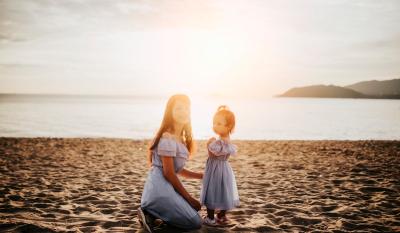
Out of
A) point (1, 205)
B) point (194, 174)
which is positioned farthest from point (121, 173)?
point (194, 174)

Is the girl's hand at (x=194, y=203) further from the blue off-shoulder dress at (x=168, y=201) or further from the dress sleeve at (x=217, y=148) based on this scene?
the dress sleeve at (x=217, y=148)

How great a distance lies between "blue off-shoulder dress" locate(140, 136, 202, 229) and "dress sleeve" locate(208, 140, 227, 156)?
41 centimetres

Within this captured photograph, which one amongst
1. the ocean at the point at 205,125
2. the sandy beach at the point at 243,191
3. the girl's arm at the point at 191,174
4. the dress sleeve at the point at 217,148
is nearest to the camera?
the dress sleeve at the point at 217,148

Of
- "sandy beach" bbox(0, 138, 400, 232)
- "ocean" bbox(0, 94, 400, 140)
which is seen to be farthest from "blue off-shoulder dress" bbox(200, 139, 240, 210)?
"ocean" bbox(0, 94, 400, 140)

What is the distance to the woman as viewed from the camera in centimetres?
421

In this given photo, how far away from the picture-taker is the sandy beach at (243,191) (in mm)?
4684

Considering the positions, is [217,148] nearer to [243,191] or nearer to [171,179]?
[171,179]

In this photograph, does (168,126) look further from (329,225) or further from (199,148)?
(199,148)

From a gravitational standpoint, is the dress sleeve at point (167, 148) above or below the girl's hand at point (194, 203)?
above

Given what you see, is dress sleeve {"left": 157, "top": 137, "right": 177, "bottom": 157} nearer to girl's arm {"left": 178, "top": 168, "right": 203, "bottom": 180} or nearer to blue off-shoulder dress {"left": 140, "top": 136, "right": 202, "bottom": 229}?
blue off-shoulder dress {"left": 140, "top": 136, "right": 202, "bottom": 229}

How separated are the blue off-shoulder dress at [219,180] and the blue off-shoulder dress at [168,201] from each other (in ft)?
1.03

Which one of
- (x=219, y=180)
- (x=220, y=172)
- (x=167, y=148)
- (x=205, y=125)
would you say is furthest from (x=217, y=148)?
(x=205, y=125)

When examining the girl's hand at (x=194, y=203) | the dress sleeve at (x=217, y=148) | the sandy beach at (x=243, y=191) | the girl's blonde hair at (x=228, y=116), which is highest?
the girl's blonde hair at (x=228, y=116)

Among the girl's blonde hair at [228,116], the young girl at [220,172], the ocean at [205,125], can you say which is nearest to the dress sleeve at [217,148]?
the young girl at [220,172]
